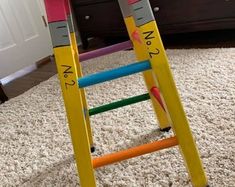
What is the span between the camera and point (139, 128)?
1.13 meters

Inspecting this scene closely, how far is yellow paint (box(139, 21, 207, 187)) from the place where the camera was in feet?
2.21

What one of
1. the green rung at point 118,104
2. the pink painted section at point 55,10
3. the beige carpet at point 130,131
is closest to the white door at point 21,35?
the beige carpet at point 130,131

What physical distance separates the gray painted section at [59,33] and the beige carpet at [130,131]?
17.8 inches

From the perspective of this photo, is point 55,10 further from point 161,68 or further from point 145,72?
point 145,72

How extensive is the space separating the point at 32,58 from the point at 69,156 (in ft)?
5.21

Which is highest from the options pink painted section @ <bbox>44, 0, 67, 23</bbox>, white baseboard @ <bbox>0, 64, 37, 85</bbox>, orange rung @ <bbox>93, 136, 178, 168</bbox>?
pink painted section @ <bbox>44, 0, 67, 23</bbox>

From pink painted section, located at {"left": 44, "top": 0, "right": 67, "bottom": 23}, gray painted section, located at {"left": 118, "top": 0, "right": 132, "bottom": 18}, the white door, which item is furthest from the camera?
the white door

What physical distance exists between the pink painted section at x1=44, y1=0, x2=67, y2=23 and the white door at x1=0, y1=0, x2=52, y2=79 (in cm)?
177

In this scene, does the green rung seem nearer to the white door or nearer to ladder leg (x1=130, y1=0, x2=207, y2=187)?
ladder leg (x1=130, y1=0, x2=207, y2=187)

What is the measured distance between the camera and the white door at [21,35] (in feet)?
7.56

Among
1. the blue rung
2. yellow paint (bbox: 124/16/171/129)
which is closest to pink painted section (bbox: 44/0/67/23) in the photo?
the blue rung

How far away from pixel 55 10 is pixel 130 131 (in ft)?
1.97

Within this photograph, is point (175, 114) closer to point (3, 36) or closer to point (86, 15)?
point (86, 15)

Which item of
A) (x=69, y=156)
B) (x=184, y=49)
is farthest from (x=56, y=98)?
(x=184, y=49)
